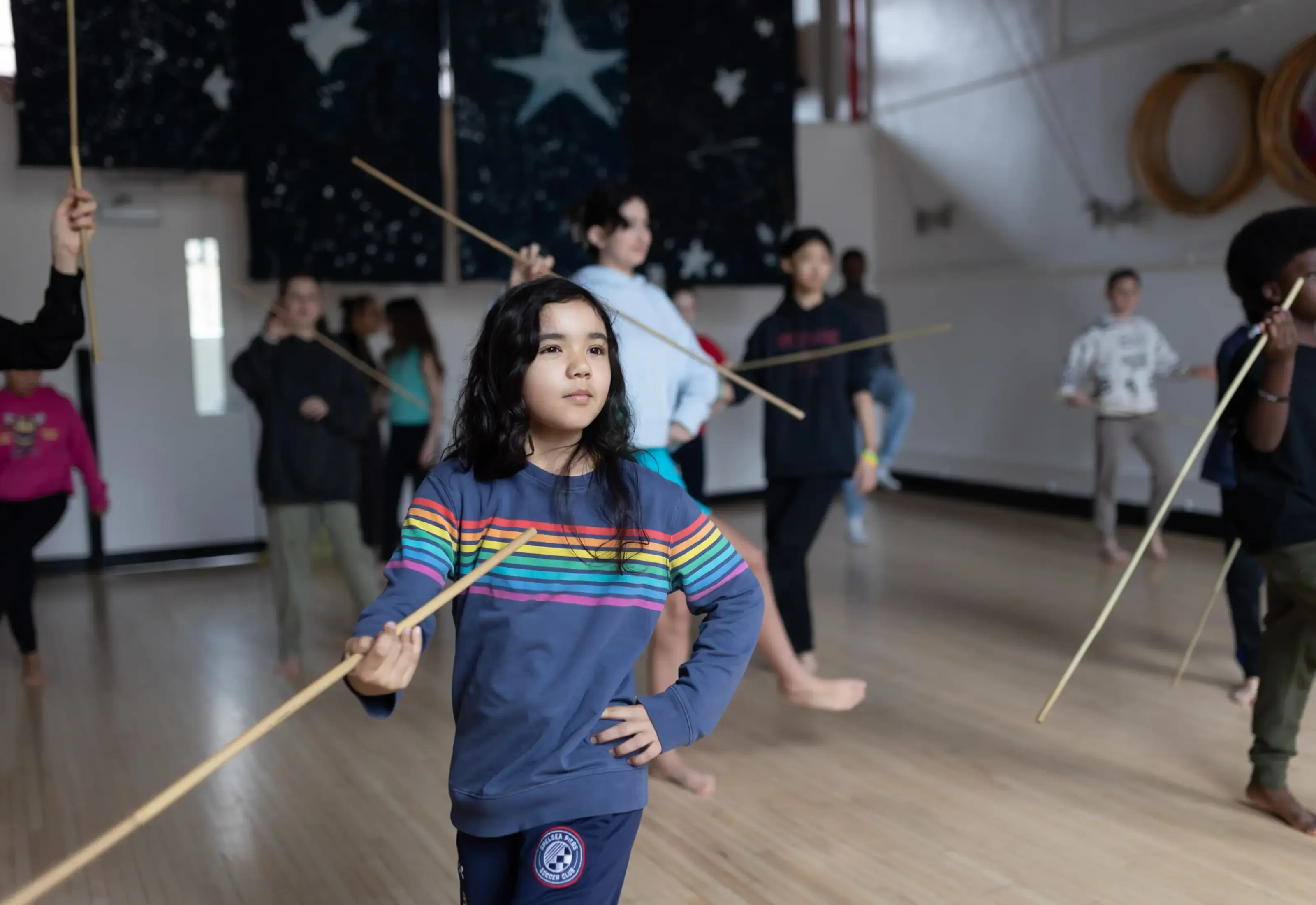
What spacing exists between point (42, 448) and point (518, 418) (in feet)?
10.3

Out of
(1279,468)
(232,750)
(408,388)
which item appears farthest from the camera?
(408,388)

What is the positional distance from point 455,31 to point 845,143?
3012mm

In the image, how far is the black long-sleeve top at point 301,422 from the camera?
3875 millimetres

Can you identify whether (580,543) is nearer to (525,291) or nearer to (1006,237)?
(525,291)

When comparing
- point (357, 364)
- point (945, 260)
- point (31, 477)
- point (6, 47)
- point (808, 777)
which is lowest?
point (808, 777)

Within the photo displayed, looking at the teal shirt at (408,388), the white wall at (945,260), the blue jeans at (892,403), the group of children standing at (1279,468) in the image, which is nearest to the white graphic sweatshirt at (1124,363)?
the white wall at (945,260)

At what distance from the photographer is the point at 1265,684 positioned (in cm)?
261

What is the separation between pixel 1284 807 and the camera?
2.57m

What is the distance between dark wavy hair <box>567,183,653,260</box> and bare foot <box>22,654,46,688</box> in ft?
8.17

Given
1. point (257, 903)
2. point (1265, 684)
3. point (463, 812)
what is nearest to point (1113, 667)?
point (1265, 684)

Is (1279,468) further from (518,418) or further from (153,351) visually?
(153,351)

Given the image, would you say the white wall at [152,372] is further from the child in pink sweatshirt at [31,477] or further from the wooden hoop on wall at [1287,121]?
the wooden hoop on wall at [1287,121]

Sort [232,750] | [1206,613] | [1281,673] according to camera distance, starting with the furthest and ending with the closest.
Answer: [1206,613], [1281,673], [232,750]

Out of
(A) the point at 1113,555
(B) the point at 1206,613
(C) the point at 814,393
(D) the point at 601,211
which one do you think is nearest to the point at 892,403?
(A) the point at 1113,555
